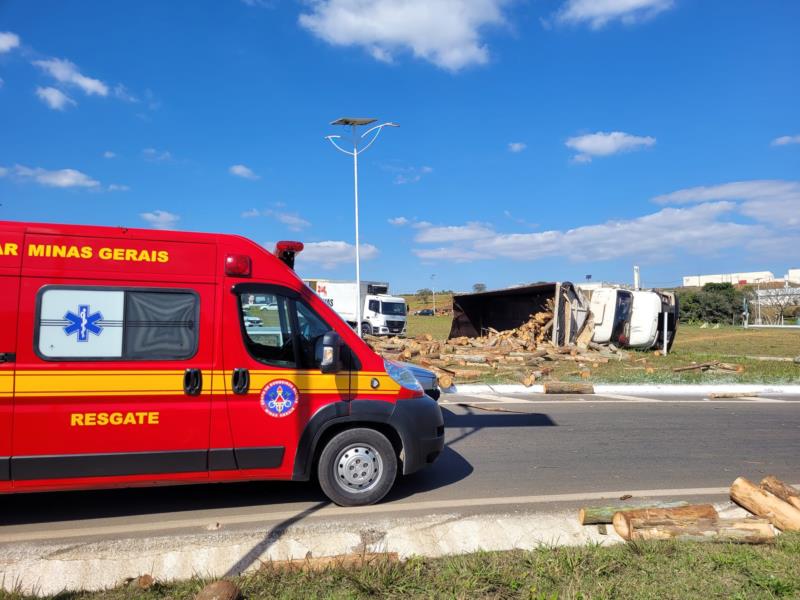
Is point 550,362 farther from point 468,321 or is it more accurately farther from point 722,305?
point 722,305

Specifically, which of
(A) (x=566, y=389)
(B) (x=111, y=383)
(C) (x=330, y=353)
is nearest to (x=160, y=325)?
(B) (x=111, y=383)

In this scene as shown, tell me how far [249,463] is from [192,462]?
0.43 meters

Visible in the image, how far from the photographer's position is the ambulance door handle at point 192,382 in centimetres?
458

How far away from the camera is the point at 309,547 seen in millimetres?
4227

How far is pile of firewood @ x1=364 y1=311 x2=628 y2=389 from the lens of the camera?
16016 millimetres

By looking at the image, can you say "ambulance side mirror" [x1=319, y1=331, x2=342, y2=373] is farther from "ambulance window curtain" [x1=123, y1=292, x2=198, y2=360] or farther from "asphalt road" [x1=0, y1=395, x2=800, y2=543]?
"asphalt road" [x1=0, y1=395, x2=800, y2=543]

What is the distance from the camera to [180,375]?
15.0 ft

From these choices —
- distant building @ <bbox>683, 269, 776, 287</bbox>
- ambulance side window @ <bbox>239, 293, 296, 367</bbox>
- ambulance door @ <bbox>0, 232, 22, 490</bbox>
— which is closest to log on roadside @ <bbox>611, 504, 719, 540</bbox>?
ambulance side window @ <bbox>239, 293, 296, 367</bbox>

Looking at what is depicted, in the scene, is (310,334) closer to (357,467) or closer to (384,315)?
(357,467)

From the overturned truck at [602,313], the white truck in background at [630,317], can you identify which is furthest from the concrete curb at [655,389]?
the white truck in background at [630,317]

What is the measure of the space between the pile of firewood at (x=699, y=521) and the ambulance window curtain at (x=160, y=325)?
10.9 feet

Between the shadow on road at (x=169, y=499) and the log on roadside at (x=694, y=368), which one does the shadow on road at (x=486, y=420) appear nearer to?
the shadow on road at (x=169, y=499)

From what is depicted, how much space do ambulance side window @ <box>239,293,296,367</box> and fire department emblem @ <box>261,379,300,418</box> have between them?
0.16 meters

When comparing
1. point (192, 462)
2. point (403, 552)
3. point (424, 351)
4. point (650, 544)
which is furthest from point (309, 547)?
point (424, 351)
